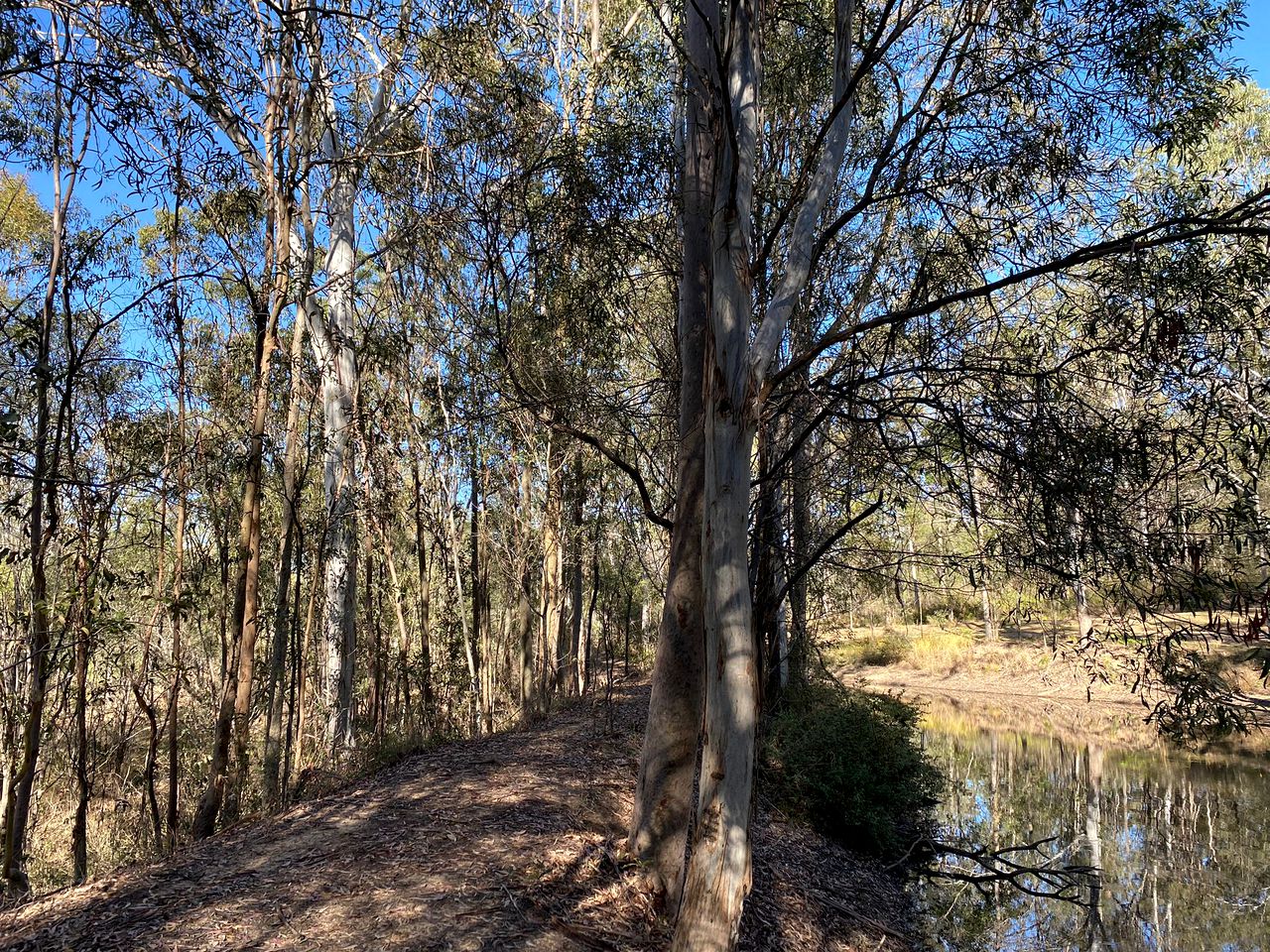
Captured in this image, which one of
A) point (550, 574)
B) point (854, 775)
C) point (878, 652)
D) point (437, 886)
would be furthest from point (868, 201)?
point (878, 652)

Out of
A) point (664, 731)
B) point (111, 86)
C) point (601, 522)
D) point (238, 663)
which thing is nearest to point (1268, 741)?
point (601, 522)

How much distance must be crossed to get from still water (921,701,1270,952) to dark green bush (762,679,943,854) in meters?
0.60

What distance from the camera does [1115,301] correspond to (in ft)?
15.2

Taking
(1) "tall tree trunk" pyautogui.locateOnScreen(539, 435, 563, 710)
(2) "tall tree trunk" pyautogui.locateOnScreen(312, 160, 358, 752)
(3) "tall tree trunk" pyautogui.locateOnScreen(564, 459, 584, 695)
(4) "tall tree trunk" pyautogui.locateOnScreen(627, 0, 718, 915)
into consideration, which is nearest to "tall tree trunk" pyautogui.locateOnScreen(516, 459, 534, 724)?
(1) "tall tree trunk" pyautogui.locateOnScreen(539, 435, 563, 710)

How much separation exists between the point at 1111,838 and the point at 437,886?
28.2 ft

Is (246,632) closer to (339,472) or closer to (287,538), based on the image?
(287,538)

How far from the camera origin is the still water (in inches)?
258

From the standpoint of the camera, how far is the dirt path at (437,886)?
3.31 m

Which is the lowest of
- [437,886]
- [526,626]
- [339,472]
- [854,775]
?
[854,775]

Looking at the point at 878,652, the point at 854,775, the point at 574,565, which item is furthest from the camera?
the point at 878,652

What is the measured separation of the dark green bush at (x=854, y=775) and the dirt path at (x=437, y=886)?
3.34ft

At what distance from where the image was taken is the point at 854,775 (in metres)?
7.55

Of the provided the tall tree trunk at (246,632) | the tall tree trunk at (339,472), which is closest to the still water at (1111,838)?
the tall tree trunk at (246,632)

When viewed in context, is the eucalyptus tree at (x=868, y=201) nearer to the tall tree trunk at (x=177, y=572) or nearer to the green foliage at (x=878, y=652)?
the tall tree trunk at (x=177, y=572)
